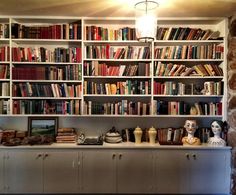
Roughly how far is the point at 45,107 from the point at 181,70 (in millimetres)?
1982

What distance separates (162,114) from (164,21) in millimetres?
1325

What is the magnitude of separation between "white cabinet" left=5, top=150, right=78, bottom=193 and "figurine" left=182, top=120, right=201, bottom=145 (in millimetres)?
1517

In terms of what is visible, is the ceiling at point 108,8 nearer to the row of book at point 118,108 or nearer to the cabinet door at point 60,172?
the row of book at point 118,108

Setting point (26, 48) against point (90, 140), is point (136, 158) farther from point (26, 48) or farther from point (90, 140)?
point (26, 48)

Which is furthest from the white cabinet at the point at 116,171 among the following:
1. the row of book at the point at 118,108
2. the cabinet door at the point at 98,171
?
the row of book at the point at 118,108

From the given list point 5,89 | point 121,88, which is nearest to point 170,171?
point 121,88

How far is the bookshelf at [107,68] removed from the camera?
10.7 ft

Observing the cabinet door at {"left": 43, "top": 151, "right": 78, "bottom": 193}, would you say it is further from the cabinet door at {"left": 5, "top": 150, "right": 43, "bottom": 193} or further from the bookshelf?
the bookshelf

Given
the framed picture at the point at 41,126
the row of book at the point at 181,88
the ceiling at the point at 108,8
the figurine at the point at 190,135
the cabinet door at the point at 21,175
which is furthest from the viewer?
the framed picture at the point at 41,126

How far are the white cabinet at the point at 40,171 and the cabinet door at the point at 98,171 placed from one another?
0.14 meters

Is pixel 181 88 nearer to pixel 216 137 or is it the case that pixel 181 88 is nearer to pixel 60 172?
pixel 216 137

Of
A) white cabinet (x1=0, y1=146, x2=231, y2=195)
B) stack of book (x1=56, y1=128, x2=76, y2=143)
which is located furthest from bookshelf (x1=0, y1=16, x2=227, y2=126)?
white cabinet (x1=0, y1=146, x2=231, y2=195)

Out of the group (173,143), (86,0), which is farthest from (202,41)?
(86,0)

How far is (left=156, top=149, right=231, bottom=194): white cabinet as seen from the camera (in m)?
3.08
